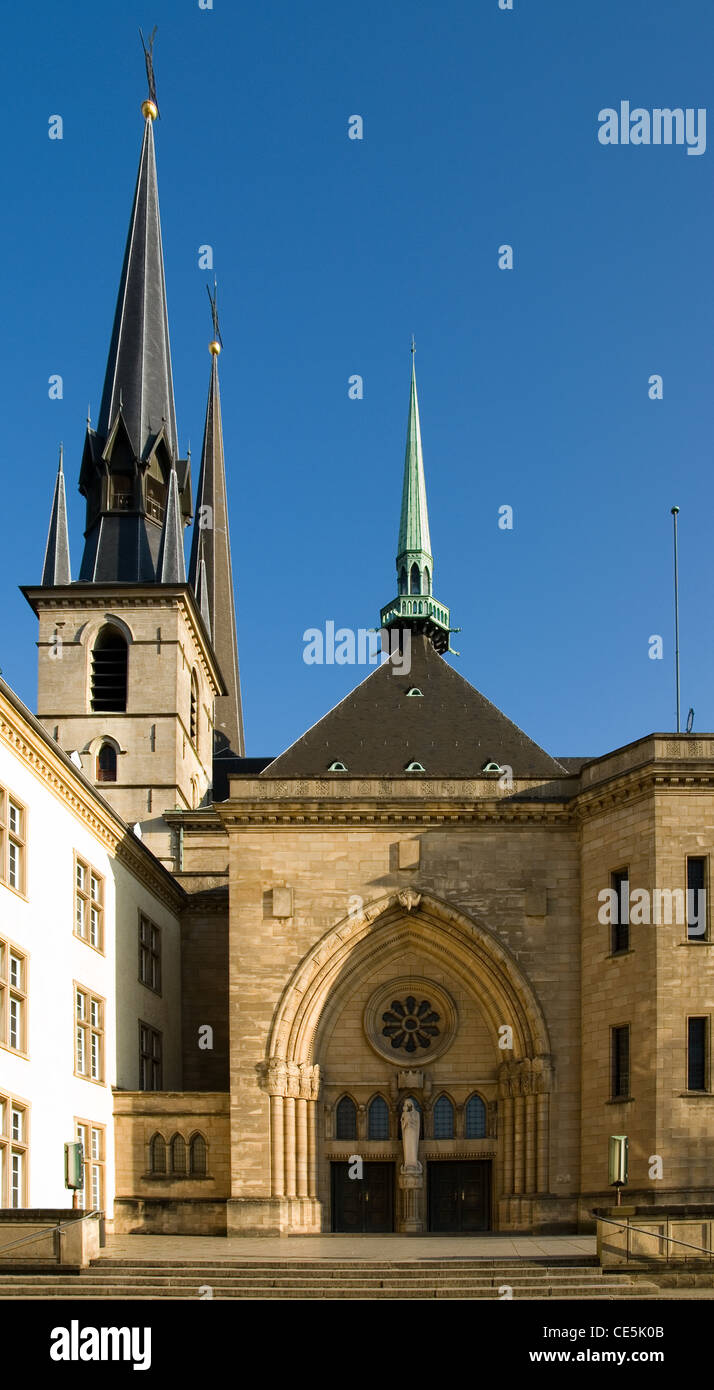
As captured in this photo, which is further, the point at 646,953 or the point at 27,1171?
the point at 646,953

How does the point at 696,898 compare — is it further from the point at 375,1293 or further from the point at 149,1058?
the point at 149,1058

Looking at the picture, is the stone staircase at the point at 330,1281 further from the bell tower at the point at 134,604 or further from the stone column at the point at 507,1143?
the bell tower at the point at 134,604

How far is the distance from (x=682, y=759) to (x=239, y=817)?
10.1 m

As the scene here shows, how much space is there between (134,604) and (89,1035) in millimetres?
23410

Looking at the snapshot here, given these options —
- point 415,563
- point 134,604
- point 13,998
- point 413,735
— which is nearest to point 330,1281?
point 13,998

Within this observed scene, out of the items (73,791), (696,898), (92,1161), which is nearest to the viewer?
(73,791)

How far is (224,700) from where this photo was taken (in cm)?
7388

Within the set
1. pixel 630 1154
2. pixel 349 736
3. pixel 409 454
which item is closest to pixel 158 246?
pixel 409 454

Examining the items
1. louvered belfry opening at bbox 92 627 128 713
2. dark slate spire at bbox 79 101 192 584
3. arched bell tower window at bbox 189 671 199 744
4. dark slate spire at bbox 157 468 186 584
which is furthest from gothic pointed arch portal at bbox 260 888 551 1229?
dark slate spire at bbox 79 101 192 584

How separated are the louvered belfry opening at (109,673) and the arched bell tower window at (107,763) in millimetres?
1314

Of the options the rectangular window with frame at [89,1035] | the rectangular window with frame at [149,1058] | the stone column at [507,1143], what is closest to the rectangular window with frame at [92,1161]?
the rectangular window with frame at [89,1035]

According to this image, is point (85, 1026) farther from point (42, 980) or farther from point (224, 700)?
point (224, 700)

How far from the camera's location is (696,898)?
3409 centimetres

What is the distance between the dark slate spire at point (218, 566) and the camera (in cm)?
7344
